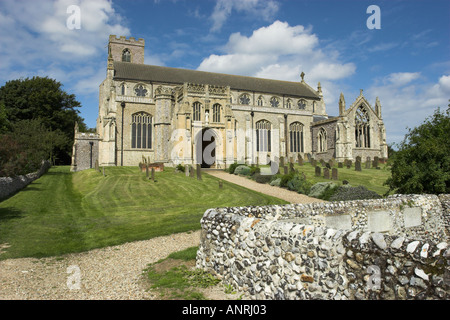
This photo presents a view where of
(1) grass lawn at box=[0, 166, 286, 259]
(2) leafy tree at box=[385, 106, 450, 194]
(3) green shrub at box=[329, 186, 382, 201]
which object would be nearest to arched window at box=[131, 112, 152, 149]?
(1) grass lawn at box=[0, 166, 286, 259]

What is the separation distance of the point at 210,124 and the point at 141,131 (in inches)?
349

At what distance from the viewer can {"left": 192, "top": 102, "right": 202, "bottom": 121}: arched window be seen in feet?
112

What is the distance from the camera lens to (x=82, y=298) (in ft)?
19.6

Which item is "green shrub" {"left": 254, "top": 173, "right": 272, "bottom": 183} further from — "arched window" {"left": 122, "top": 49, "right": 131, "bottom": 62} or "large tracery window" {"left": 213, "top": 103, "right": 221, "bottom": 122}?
"arched window" {"left": 122, "top": 49, "right": 131, "bottom": 62}

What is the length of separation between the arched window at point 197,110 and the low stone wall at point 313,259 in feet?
85.6

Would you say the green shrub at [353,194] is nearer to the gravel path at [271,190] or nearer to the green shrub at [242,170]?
the gravel path at [271,190]

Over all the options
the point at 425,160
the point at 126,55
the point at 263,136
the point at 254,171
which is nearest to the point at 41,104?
the point at 126,55

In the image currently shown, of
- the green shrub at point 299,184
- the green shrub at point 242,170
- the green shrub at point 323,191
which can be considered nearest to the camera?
the green shrub at point 323,191

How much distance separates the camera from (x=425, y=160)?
48.4 feet

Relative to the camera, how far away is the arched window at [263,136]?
137 feet

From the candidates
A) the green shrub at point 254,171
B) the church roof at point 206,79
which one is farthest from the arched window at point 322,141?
the green shrub at point 254,171
